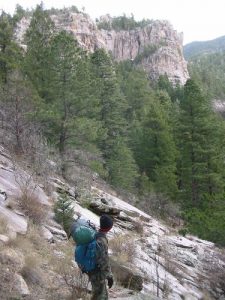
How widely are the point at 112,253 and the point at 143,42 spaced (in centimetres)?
13300

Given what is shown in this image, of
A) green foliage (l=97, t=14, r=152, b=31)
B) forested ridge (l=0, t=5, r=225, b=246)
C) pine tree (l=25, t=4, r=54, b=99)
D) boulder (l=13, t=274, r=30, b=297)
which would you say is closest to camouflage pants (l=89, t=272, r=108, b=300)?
boulder (l=13, t=274, r=30, b=297)

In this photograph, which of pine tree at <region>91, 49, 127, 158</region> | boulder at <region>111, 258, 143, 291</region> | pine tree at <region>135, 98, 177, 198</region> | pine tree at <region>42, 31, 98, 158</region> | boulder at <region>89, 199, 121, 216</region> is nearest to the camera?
boulder at <region>111, 258, 143, 291</region>

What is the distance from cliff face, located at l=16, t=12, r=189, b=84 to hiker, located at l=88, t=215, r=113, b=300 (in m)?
89.9

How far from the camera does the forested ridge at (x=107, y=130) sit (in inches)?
770

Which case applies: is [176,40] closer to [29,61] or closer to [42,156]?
[29,61]

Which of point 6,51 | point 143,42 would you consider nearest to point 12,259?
point 6,51

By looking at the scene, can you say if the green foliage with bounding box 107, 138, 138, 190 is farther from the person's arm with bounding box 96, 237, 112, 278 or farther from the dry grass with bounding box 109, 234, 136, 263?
the person's arm with bounding box 96, 237, 112, 278

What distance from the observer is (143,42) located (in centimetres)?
13925

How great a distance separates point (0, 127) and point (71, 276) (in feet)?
32.6

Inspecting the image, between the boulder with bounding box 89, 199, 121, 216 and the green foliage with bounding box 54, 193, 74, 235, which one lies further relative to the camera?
the boulder with bounding box 89, 199, 121, 216

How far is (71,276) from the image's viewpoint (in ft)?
23.6

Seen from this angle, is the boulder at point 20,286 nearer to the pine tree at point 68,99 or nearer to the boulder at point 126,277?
the boulder at point 126,277

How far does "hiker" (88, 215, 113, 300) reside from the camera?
5883mm

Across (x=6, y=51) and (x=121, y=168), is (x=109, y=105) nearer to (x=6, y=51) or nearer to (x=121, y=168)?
(x=121, y=168)
